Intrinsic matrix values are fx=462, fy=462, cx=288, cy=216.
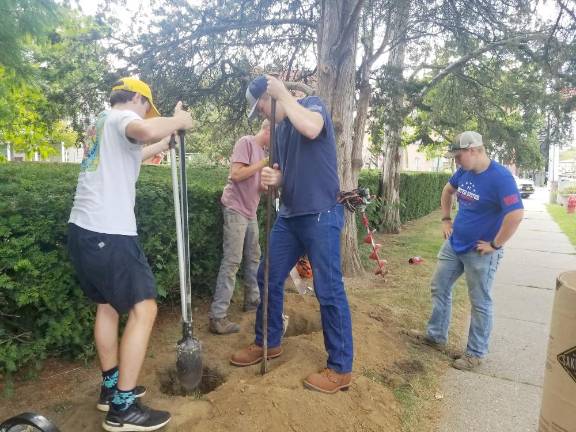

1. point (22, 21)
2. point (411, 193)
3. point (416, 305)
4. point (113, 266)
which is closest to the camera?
point (113, 266)

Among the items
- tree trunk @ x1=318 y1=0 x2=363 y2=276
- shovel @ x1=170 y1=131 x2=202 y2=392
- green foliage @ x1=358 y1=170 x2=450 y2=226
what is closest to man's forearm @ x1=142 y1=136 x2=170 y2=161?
shovel @ x1=170 y1=131 x2=202 y2=392

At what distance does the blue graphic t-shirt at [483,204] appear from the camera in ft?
11.9

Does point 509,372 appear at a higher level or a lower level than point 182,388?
lower

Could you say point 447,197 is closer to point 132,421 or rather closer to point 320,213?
point 320,213

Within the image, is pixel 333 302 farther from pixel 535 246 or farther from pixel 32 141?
pixel 32 141

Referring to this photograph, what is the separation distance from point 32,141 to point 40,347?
10.2m

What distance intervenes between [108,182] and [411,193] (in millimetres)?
13597

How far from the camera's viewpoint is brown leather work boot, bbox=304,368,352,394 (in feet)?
9.74

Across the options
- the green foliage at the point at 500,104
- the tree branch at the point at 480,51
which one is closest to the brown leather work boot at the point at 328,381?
the tree branch at the point at 480,51

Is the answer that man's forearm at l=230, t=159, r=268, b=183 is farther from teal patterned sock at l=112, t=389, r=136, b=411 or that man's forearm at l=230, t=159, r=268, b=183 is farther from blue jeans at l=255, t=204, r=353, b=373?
teal patterned sock at l=112, t=389, r=136, b=411

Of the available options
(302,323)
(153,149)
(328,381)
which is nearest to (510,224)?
(328,381)

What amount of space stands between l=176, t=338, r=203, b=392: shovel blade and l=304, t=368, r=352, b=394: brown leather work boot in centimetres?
72

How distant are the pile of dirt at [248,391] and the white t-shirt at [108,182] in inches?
45.4

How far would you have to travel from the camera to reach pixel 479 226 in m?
3.76
